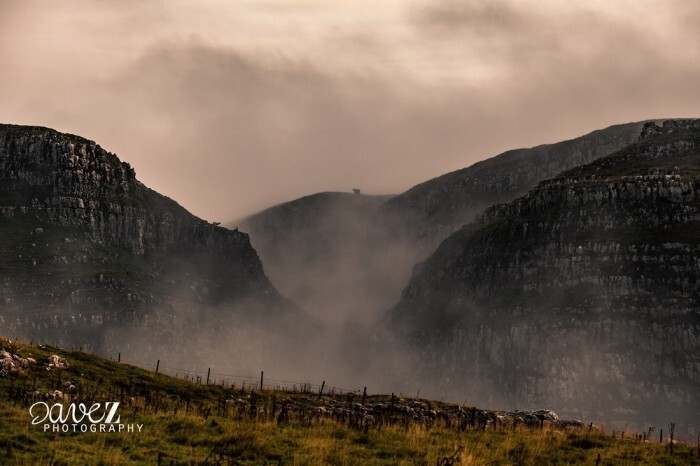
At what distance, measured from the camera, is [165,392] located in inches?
2549

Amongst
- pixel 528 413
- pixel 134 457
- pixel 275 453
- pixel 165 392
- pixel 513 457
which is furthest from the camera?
pixel 528 413

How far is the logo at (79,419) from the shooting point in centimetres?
3325

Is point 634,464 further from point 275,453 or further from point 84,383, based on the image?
point 84,383

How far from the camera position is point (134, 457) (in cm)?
2911

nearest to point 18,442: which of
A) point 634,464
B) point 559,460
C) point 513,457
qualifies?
point 513,457

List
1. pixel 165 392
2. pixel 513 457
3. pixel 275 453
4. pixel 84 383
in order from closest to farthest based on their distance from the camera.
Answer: pixel 275 453
pixel 513 457
pixel 84 383
pixel 165 392

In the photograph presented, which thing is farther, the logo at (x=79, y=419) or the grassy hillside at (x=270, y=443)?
the logo at (x=79, y=419)

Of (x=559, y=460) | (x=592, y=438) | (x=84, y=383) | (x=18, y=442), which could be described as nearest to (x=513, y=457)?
(x=559, y=460)

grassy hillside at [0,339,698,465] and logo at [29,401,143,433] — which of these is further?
logo at [29,401,143,433]

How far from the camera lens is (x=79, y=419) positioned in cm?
3531

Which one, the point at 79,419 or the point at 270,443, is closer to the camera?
the point at 270,443

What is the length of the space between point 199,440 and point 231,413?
12201 mm

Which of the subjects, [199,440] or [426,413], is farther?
[426,413]

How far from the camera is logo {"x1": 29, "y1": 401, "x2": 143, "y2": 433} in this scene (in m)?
33.2
